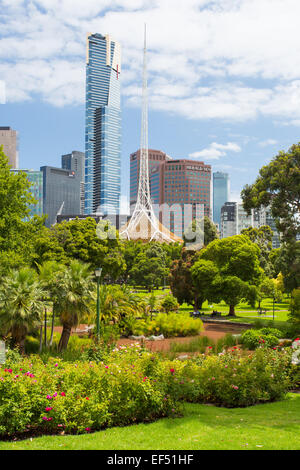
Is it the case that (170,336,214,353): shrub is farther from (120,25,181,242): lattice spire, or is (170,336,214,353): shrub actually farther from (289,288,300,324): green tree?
(120,25,181,242): lattice spire

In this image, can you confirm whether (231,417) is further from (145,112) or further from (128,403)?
(145,112)

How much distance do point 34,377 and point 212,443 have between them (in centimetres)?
397

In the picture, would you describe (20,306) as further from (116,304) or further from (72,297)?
(116,304)

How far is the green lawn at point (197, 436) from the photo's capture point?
7.47 metres

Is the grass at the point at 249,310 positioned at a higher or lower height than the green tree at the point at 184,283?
lower

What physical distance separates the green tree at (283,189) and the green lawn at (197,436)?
22889 millimetres

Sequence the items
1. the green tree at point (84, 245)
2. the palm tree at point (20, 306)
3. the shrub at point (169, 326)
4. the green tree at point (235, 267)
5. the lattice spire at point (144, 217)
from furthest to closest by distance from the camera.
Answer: the lattice spire at point (144, 217) < the green tree at point (84, 245) < the green tree at point (235, 267) < the shrub at point (169, 326) < the palm tree at point (20, 306)

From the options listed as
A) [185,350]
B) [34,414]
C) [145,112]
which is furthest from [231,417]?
[145,112]

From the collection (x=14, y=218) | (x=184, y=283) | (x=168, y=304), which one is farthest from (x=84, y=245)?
(x=14, y=218)

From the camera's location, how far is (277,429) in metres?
8.39

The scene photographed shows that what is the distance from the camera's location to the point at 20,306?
17.0 metres

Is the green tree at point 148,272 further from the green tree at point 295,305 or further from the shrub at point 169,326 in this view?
the green tree at point 295,305

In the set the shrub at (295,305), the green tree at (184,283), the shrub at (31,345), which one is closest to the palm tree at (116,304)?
the shrub at (31,345)

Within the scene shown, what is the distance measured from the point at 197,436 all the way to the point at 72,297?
12.0 metres
